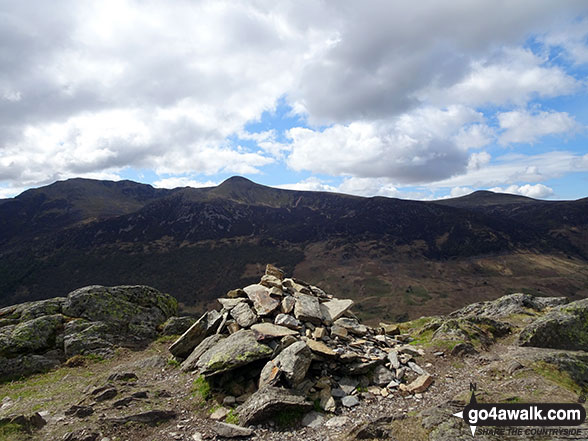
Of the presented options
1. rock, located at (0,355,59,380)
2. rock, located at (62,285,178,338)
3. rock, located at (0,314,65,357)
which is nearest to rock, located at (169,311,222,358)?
rock, located at (62,285,178,338)

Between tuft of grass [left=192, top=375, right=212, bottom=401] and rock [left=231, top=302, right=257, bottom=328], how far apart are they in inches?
121

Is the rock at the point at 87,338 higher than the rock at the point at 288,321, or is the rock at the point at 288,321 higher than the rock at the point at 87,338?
the rock at the point at 288,321

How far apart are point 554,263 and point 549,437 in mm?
198817

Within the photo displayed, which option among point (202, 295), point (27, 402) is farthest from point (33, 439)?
point (202, 295)

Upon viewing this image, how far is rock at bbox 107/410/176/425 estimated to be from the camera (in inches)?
383

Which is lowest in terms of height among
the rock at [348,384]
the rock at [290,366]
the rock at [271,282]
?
the rock at [348,384]

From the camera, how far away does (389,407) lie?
10469 mm

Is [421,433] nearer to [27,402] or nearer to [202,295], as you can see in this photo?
[27,402]

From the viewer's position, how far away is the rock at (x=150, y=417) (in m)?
9.73

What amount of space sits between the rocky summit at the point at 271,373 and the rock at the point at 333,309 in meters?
0.08

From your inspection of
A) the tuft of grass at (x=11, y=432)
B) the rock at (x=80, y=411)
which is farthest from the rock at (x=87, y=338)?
the tuft of grass at (x=11, y=432)

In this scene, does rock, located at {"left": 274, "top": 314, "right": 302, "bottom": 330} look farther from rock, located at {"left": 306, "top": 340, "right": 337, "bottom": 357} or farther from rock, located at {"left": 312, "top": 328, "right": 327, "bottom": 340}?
rock, located at {"left": 306, "top": 340, "right": 337, "bottom": 357}

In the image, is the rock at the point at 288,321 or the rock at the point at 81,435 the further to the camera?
the rock at the point at 288,321

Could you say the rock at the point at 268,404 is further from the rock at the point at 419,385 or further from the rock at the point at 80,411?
the rock at the point at 80,411
